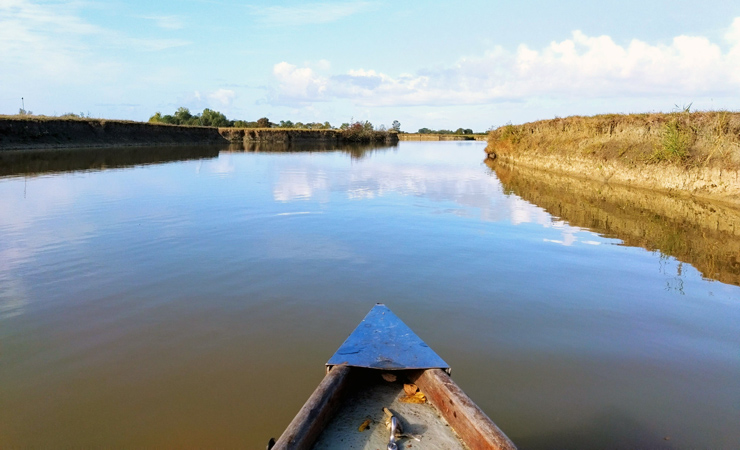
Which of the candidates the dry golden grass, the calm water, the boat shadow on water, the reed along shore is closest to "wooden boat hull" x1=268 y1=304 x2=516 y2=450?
the calm water

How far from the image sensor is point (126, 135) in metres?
40.7

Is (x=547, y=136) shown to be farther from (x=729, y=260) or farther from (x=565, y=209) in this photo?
(x=729, y=260)

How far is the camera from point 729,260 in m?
8.24

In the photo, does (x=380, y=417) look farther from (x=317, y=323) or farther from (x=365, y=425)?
(x=317, y=323)

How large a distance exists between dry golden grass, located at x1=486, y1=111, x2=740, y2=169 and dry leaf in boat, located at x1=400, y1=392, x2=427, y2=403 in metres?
13.9

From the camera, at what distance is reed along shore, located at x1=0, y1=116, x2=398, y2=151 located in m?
30.8

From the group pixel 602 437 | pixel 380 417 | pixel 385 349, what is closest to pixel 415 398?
pixel 380 417

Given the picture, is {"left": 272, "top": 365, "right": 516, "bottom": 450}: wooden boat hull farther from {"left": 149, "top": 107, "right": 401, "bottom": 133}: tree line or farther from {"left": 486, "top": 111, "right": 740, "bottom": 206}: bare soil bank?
{"left": 149, "top": 107, "right": 401, "bottom": 133}: tree line

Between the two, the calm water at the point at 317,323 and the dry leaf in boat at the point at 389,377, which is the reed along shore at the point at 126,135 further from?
the dry leaf in boat at the point at 389,377

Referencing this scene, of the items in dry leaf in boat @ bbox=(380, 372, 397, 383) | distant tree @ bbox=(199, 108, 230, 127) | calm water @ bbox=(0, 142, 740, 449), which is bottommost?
calm water @ bbox=(0, 142, 740, 449)

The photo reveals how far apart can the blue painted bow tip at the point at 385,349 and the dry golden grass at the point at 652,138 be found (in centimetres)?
1354

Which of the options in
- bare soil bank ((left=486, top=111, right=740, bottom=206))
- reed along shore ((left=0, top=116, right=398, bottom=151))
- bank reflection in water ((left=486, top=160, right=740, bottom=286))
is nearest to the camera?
bank reflection in water ((left=486, top=160, right=740, bottom=286))

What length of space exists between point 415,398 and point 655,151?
16141 mm

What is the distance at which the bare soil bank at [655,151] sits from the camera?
13805mm
